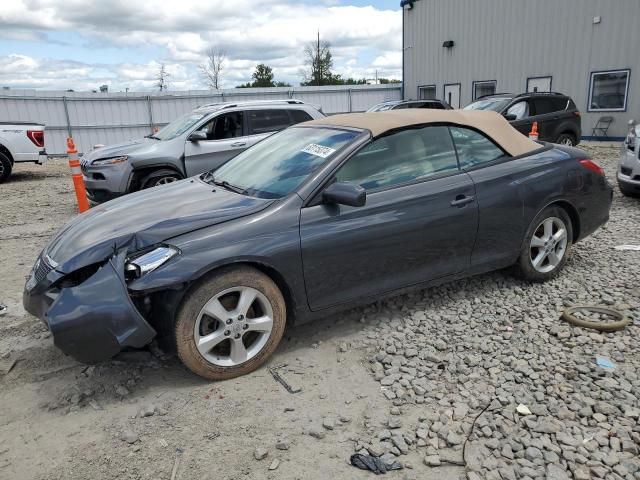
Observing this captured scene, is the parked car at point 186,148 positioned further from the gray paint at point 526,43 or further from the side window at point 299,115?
the gray paint at point 526,43

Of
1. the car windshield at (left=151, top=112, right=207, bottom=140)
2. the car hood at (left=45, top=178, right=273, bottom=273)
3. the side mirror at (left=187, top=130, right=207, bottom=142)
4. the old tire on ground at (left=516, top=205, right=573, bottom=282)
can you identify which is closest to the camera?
the car hood at (left=45, top=178, right=273, bottom=273)

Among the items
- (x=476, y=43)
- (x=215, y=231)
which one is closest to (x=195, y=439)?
(x=215, y=231)

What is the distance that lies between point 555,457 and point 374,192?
196cm

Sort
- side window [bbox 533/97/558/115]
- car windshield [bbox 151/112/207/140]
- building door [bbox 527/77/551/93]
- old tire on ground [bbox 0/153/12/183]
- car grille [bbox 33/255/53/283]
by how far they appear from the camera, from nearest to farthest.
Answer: car grille [bbox 33/255/53/283]
car windshield [bbox 151/112/207/140]
old tire on ground [bbox 0/153/12/183]
side window [bbox 533/97/558/115]
building door [bbox 527/77/551/93]

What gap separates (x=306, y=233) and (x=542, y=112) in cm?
1064

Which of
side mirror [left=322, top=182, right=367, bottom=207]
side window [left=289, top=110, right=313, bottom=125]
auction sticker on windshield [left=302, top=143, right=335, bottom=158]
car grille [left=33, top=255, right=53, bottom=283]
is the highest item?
side window [left=289, top=110, right=313, bottom=125]

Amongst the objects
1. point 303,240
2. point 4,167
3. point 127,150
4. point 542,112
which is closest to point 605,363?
point 303,240

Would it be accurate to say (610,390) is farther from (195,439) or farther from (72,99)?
(72,99)

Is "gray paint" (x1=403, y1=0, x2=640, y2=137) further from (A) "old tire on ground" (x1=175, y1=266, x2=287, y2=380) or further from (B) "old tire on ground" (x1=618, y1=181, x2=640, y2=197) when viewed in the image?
(A) "old tire on ground" (x1=175, y1=266, x2=287, y2=380)

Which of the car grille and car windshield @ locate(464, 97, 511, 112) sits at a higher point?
car windshield @ locate(464, 97, 511, 112)

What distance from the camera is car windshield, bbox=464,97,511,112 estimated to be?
11.7 meters

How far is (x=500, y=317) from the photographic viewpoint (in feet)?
12.9

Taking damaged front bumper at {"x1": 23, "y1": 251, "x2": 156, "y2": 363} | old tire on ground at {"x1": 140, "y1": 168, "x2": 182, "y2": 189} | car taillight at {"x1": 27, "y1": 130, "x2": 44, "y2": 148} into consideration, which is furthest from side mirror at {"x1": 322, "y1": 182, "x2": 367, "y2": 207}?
car taillight at {"x1": 27, "y1": 130, "x2": 44, "y2": 148}

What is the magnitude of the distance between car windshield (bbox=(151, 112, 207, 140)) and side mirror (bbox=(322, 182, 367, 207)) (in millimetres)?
5722
